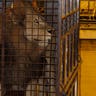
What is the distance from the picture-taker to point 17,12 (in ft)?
8.55

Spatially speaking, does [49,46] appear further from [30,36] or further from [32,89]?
[32,89]

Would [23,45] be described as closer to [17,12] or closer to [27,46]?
[27,46]

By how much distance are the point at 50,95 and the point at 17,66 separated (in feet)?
1.18

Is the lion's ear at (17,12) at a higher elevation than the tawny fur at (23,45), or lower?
higher

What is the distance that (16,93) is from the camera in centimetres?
268

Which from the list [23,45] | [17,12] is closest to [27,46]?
[23,45]

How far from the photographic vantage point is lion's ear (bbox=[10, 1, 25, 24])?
2.60 m

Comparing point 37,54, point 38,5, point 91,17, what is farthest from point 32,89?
point 91,17

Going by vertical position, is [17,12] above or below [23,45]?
above

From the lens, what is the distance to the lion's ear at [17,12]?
2.60 metres

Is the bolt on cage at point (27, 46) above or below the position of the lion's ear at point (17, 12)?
below

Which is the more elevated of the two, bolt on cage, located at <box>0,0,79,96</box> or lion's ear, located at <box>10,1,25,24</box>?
lion's ear, located at <box>10,1,25,24</box>

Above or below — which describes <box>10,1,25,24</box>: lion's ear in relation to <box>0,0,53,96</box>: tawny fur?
above

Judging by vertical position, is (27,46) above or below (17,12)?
below
